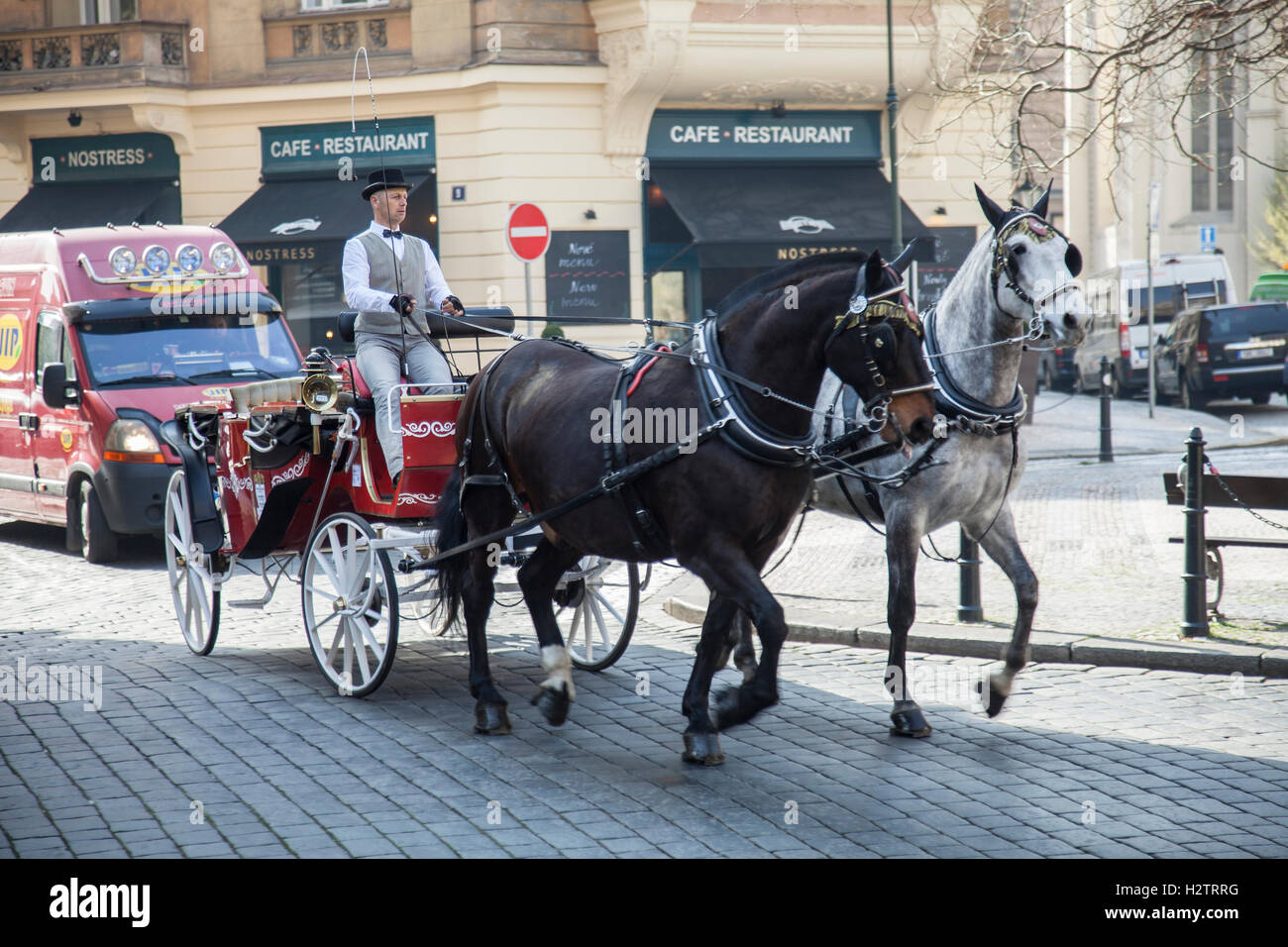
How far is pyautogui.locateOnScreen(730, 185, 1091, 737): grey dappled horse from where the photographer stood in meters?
6.72

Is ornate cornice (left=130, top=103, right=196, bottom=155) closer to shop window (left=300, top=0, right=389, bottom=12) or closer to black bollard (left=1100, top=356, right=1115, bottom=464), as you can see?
shop window (left=300, top=0, right=389, bottom=12)

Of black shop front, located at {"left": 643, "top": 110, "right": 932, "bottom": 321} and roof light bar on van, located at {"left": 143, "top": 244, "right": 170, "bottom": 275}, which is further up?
black shop front, located at {"left": 643, "top": 110, "right": 932, "bottom": 321}

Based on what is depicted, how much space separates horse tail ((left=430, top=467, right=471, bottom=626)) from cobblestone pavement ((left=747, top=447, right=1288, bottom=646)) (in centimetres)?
260

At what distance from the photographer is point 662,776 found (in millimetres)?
6043

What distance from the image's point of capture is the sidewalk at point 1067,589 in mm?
8039

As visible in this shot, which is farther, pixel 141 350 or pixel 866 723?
pixel 141 350

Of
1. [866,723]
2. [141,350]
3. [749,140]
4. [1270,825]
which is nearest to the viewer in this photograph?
[1270,825]

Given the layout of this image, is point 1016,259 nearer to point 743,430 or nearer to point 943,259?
point 743,430

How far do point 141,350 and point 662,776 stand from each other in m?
8.18

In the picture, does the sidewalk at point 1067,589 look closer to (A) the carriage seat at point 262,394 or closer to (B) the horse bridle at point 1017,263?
(B) the horse bridle at point 1017,263

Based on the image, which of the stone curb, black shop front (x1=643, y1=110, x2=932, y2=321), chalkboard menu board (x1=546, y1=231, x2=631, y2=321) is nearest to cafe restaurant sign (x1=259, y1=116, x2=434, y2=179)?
chalkboard menu board (x1=546, y1=231, x2=631, y2=321)

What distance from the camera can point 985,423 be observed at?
271 inches

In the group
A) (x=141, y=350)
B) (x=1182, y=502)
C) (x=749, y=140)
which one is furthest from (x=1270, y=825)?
(x=749, y=140)
